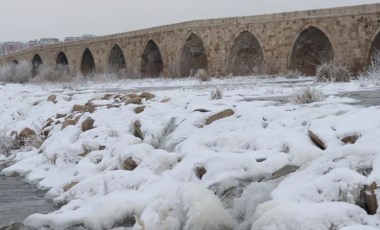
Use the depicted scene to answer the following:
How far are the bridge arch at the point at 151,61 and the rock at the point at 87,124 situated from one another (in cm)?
1991

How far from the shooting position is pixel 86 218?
18.2 ft

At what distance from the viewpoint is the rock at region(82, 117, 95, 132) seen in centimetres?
975

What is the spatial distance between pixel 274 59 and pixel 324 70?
8416mm

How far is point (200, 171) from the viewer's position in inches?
233

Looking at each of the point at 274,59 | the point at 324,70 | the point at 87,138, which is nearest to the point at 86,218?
the point at 87,138

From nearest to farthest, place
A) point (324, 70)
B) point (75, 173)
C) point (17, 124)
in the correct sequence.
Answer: point (75, 173), point (17, 124), point (324, 70)

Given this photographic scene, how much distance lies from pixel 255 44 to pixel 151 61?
8584 millimetres

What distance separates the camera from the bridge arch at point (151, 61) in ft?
98.3

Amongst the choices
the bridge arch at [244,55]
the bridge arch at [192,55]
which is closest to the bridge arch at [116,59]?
the bridge arch at [192,55]

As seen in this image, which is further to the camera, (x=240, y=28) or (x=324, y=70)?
(x=240, y=28)

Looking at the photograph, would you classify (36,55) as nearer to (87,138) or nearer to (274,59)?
(274,59)

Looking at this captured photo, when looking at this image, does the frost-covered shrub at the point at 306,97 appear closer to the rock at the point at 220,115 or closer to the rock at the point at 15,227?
the rock at the point at 220,115

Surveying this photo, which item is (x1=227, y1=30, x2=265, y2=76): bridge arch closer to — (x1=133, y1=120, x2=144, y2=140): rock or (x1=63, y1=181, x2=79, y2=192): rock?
(x1=133, y1=120, x2=144, y2=140): rock

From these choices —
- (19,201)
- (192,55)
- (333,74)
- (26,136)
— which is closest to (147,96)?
(26,136)
